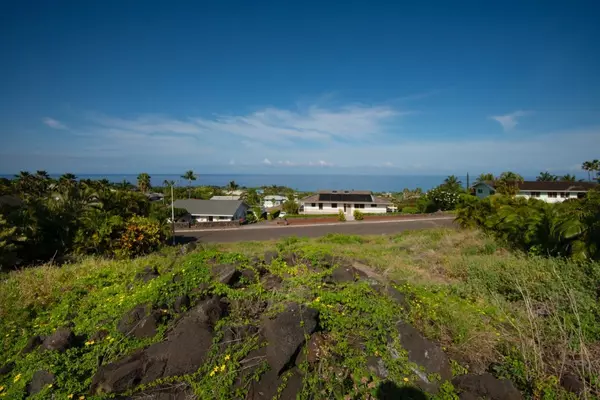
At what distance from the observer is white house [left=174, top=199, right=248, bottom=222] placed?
136 ft

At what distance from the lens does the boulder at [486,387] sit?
3.08m

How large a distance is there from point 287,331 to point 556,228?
8.33 meters

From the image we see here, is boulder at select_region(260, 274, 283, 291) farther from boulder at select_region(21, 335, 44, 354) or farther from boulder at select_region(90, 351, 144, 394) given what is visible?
boulder at select_region(21, 335, 44, 354)

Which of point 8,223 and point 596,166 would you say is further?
point 596,166

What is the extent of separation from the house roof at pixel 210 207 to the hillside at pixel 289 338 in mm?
36437

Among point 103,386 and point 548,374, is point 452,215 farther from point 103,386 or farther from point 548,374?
point 103,386

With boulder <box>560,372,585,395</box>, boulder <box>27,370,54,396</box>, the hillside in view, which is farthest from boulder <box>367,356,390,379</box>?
boulder <box>27,370,54,396</box>

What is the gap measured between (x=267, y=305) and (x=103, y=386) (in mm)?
2274

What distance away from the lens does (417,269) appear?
9.02 metres

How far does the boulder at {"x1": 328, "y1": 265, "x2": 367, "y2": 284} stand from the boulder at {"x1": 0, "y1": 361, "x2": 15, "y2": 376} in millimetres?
4734

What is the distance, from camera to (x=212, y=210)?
4250 centimetres

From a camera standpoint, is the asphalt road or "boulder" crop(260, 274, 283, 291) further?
the asphalt road

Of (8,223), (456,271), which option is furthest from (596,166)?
(8,223)

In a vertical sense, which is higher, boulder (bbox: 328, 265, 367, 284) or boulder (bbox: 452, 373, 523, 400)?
boulder (bbox: 328, 265, 367, 284)
